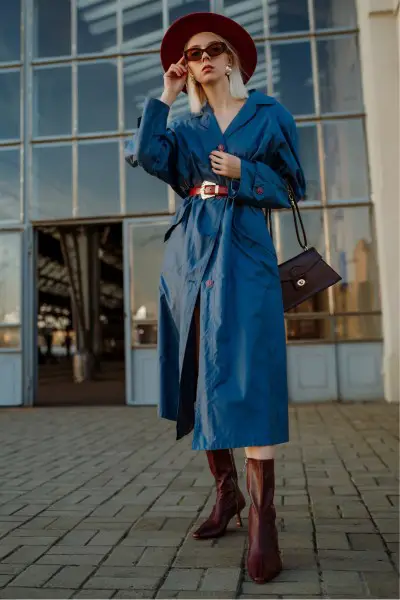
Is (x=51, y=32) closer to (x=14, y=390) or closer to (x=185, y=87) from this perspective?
(x=14, y=390)

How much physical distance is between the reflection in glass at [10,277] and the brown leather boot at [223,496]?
6.70 m

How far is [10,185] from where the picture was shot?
875 centimetres

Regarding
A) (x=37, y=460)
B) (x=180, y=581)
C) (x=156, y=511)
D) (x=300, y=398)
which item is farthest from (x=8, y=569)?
(x=300, y=398)

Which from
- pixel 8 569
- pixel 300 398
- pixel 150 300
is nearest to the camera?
pixel 8 569

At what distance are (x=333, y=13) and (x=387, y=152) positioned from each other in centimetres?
242

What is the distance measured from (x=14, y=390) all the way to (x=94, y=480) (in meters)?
5.11

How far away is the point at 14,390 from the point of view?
27.4ft

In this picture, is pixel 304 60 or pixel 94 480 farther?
pixel 304 60

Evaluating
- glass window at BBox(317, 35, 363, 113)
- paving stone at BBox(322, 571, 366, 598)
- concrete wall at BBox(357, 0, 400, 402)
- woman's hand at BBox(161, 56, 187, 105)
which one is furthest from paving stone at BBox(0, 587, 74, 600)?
glass window at BBox(317, 35, 363, 113)

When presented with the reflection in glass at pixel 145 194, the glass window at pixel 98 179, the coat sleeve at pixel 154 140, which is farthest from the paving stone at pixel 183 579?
the glass window at pixel 98 179

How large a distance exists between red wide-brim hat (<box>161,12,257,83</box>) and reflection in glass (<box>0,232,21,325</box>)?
668cm

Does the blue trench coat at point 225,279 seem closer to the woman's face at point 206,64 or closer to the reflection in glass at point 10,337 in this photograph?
the woman's face at point 206,64

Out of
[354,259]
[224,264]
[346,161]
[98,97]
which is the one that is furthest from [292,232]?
[224,264]

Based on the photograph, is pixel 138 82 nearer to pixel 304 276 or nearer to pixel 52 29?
pixel 52 29
